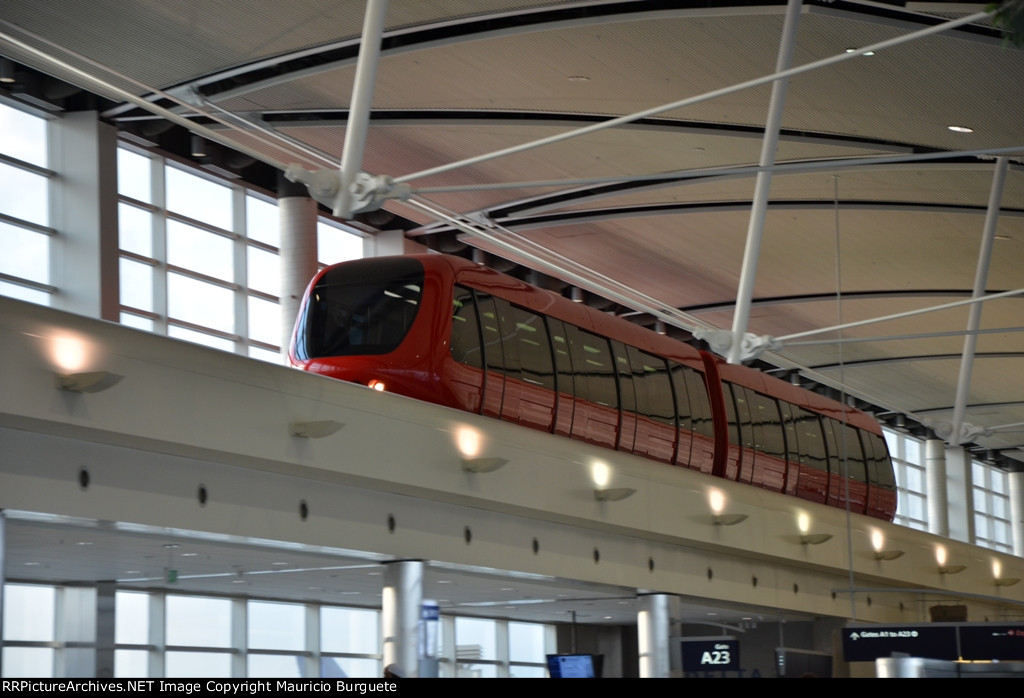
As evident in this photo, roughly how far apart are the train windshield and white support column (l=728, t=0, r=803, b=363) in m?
5.29

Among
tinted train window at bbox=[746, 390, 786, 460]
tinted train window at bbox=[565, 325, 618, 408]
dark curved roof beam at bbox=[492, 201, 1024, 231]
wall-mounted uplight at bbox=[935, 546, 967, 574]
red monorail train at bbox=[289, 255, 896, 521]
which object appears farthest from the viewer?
wall-mounted uplight at bbox=[935, 546, 967, 574]

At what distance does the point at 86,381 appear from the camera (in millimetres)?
12078

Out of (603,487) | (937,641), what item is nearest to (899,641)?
(937,641)

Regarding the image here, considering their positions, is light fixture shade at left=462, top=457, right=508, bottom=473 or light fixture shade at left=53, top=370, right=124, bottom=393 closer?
light fixture shade at left=53, top=370, right=124, bottom=393

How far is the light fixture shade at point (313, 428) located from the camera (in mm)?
14617

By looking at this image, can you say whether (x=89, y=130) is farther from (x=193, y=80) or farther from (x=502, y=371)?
(x=502, y=371)

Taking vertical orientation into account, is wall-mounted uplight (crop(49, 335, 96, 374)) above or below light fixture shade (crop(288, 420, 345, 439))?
above

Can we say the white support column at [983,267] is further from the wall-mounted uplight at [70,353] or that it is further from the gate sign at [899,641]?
the wall-mounted uplight at [70,353]

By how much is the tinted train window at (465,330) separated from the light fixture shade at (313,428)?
3210 mm

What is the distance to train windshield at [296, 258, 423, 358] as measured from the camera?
17453 mm

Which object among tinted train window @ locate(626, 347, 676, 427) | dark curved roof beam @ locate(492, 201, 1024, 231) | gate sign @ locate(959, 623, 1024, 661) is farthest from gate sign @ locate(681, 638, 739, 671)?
dark curved roof beam @ locate(492, 201, 1024, 231)

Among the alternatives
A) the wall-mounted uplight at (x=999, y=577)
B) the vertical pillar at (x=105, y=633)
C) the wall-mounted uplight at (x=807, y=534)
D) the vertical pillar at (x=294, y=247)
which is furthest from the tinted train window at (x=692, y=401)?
the wall-mounted uplight at (x=999, y=577)

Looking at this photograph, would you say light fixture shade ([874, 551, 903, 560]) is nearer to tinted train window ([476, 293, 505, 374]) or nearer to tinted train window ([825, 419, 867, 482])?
tinted train window ([825, 419, 867, 482])

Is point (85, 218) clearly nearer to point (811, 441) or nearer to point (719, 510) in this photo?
point (719, 510)
